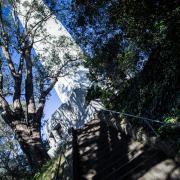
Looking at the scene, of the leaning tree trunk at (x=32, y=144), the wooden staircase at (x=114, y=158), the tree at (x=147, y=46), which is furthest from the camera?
the leaning tree trunk at (x=32, y=144)

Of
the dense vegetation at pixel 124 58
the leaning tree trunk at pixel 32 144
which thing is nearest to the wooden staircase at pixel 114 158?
the dense vegetation at pixel 124 58

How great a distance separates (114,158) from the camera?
8.27 m

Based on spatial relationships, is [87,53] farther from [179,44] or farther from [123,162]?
[123,162]

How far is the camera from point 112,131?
1127 centimetres

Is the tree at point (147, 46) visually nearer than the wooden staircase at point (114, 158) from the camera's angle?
No

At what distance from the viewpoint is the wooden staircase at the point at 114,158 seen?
6844 millimetres

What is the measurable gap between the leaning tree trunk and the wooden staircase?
96.9 inches

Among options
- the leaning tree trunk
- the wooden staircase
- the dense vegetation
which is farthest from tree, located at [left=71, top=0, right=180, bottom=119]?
the leaning tree trunk

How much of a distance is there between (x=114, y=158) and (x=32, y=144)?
5.52m

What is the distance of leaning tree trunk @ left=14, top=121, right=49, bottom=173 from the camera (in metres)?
12.3

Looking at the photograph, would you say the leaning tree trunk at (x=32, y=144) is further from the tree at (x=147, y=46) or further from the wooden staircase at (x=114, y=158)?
the tree at (x=147, y=46)

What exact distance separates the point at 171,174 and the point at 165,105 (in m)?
3.87

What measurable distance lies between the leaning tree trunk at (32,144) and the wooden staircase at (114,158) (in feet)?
8.08

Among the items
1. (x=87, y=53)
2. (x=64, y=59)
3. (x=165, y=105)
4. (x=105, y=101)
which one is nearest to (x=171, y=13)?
(x=165, y=105)
